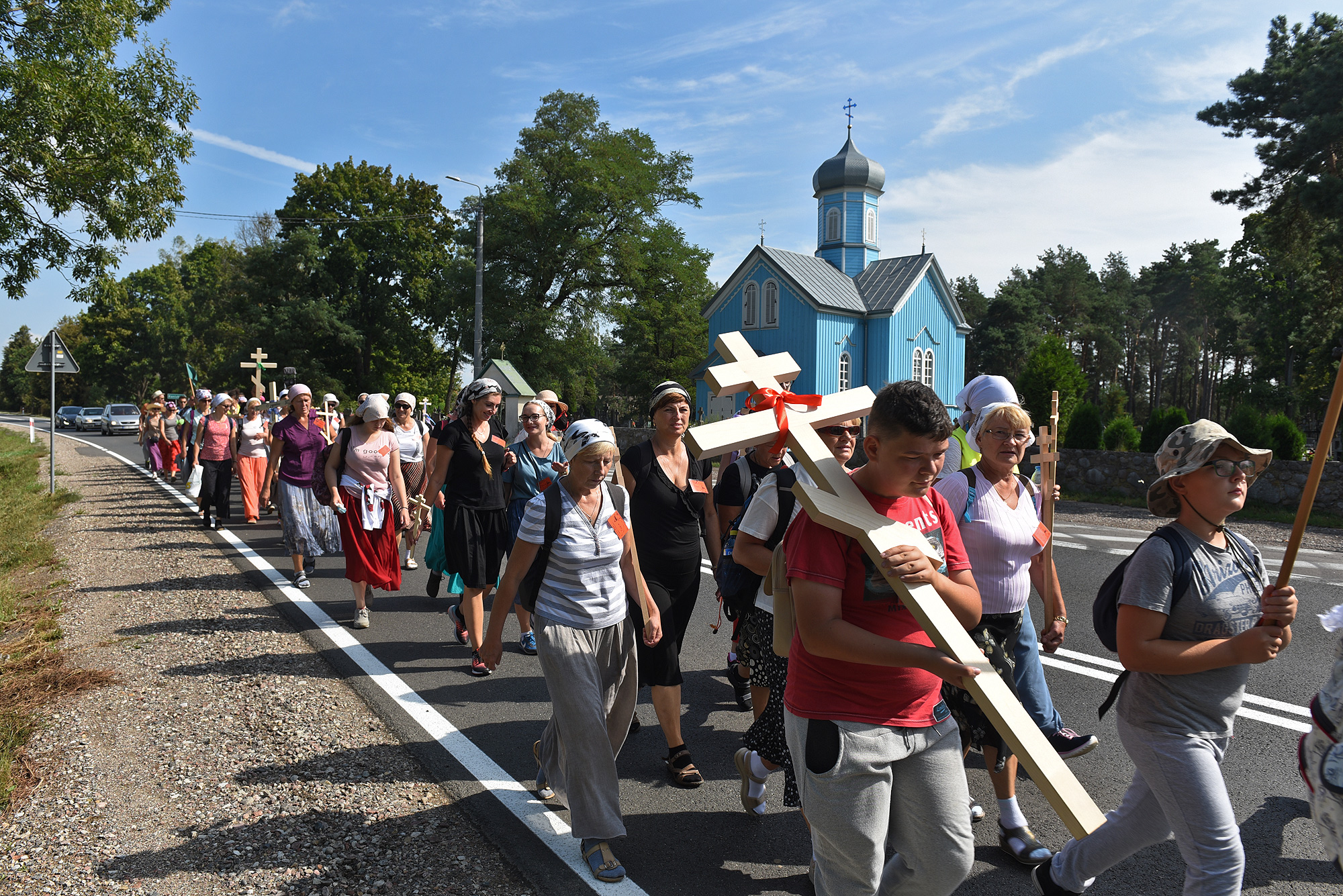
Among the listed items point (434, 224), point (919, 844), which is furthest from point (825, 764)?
point (434, 224)

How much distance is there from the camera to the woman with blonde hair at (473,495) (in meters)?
6.20

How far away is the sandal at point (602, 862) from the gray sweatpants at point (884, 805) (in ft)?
3.73

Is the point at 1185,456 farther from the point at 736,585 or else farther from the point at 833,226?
the point at 833,226

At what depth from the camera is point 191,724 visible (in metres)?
4.85

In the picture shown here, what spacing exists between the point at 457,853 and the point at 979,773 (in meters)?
2.52

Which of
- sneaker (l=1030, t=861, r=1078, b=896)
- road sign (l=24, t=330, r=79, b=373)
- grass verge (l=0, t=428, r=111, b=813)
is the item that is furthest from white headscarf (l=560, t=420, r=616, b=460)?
road sign (l=24, t=330, r=79, b=373)

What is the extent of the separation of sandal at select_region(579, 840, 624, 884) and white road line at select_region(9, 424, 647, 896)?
27 millimetres

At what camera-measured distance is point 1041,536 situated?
3.79 metres

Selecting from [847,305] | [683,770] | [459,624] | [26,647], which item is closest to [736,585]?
[683,770]

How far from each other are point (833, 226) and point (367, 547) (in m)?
37.0

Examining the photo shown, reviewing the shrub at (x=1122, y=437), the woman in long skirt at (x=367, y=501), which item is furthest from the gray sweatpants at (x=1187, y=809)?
the shrub at (x=1122, y=437)

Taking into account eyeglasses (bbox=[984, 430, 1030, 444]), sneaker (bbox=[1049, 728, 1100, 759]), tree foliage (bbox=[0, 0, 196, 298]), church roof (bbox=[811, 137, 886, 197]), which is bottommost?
sneaker (bbox=[1049, 728, 1100, 759])

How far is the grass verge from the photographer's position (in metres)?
4.34

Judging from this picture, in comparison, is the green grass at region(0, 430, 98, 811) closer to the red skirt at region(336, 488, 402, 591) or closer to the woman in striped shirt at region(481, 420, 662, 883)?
the red skirt at region(336, 488, 402, 591)
